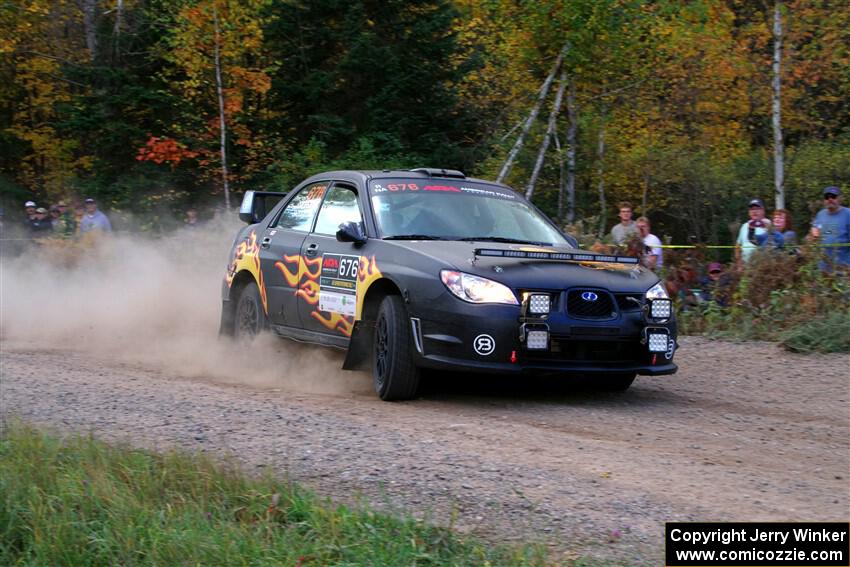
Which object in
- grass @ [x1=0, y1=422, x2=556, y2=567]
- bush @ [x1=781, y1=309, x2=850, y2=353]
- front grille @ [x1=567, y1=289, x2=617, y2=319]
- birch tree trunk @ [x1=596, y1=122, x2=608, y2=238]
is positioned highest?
birch tree trunk @ [x1=596, y1=122, x2=608, y2=238]

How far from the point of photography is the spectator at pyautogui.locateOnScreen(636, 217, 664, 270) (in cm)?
1287

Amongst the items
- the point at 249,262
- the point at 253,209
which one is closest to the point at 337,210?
the point at 249,262

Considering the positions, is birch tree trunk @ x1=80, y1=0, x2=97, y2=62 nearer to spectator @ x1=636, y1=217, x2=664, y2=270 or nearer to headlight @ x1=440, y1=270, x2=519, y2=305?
spectator @ x1=636, y1=217, x2=664, y2=270

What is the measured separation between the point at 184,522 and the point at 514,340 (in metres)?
3.01

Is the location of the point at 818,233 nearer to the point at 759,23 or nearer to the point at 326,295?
the point at 326,295

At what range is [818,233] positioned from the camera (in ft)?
38.4

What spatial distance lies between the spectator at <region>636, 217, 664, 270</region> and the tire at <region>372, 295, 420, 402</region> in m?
5.80

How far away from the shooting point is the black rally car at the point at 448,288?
717 centimetres

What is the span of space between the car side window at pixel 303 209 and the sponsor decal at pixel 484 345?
8.65 ft

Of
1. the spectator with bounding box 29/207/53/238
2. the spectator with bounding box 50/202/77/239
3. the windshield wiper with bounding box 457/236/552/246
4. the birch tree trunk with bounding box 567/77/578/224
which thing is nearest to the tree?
the spectator with bounding box 50/202/77/239

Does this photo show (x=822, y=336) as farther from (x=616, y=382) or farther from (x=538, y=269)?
(x=538, y=269)

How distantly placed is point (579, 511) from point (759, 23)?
24.1 m

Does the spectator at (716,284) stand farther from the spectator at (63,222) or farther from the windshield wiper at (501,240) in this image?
the spectator at (63,222)

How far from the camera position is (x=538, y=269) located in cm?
737
